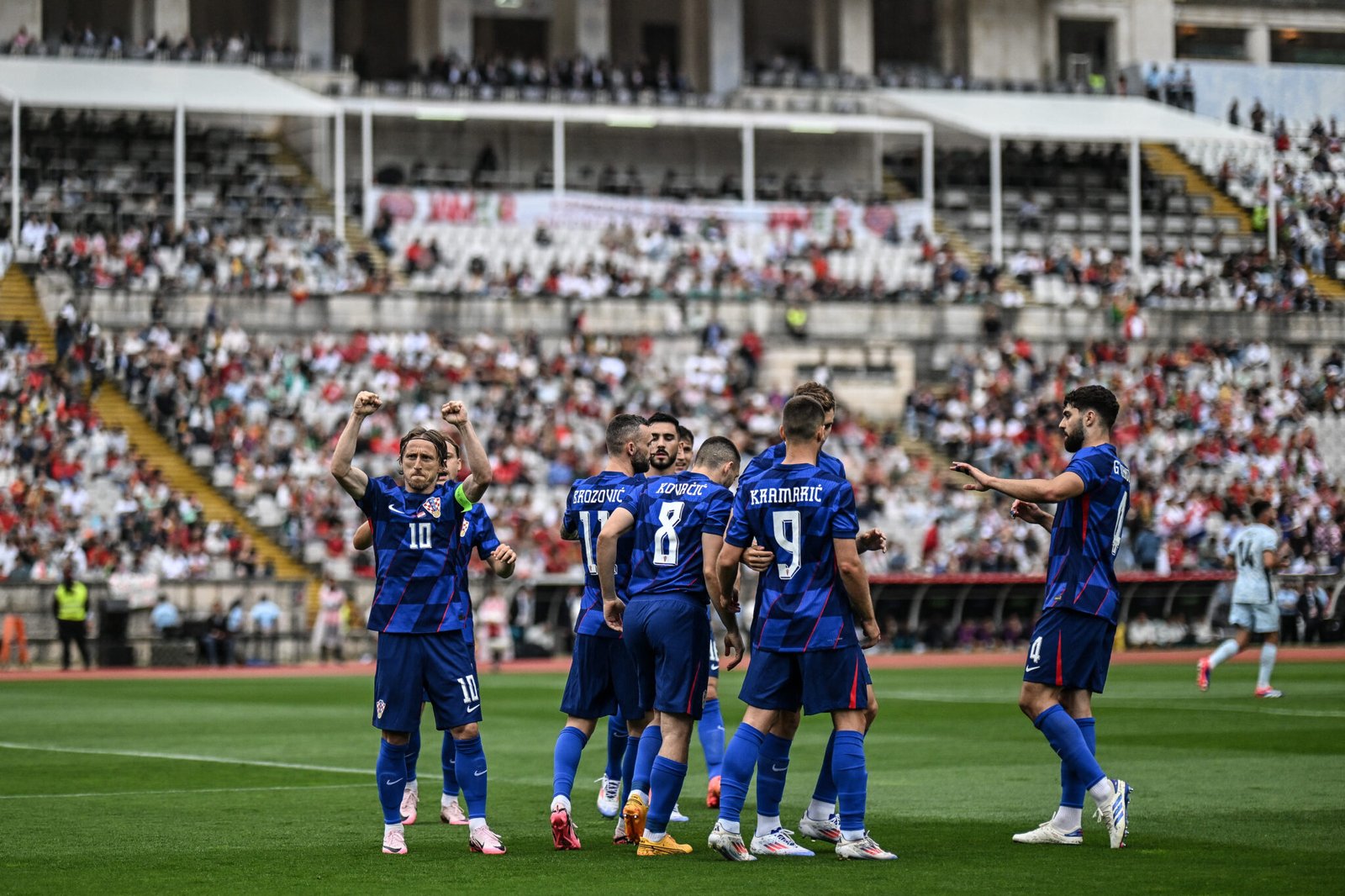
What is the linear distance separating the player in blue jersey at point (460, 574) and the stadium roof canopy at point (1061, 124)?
3933 cm

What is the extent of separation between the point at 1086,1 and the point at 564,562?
1252 inches

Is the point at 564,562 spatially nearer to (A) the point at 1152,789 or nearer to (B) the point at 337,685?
(B) the point at 337,685

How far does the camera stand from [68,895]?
9086 mm

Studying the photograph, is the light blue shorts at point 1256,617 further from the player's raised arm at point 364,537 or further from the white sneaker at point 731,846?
the player's raised arm at point 364,537

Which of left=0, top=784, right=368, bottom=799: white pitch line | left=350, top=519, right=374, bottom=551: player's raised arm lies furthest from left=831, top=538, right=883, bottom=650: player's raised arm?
left=0, top=784, right=368, bottom=799: white pitch line

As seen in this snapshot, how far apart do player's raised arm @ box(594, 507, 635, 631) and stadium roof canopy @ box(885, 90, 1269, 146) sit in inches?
1613

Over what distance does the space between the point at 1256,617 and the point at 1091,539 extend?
10.9m

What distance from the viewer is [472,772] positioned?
10.4m

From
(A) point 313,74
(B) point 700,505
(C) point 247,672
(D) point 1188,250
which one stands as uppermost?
(A) point 313,74

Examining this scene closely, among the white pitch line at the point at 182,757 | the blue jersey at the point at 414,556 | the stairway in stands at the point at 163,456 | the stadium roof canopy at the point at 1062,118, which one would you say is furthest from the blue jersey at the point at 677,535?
the stadium roof canopy at the point at 1062,118

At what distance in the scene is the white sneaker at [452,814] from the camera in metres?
11.9

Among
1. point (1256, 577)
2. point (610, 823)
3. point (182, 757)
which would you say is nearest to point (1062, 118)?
→ point (1256, 577)

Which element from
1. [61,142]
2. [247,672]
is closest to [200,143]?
[61,142]

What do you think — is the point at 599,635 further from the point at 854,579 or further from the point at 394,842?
the point at 854,579
